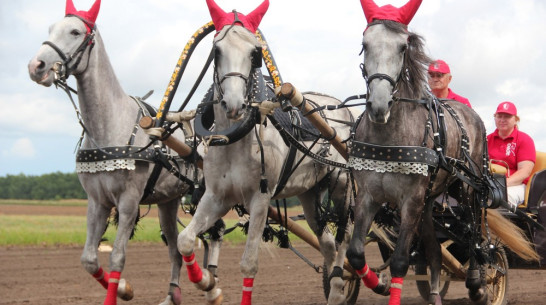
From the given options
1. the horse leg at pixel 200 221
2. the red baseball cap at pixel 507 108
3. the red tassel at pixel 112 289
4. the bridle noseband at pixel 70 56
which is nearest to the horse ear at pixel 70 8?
the bridle noseband at pixel 70 56

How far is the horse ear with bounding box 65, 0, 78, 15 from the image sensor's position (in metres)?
6.74

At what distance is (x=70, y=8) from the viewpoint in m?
6.81

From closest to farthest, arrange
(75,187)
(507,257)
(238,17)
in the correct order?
1. (238,17)
2. (507,257)
3. (75,187)

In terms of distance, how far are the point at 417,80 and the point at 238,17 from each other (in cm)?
147

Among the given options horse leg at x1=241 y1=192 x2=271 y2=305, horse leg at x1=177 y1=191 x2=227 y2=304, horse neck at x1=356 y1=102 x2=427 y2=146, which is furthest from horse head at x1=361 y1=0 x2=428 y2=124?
horse leg at x1=177 y1=191 x2=227 y2=304

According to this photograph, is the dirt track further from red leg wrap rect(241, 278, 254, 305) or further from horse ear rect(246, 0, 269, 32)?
horse ear rect(246, 0, 269, 32)

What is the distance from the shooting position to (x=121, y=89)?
7156mm

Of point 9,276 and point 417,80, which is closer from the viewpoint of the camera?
point 417,80

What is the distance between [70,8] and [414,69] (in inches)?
125

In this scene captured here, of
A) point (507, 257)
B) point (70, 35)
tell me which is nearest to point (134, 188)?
point (70, 35)

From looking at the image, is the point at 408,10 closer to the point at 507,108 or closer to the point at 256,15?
the point at 256,15

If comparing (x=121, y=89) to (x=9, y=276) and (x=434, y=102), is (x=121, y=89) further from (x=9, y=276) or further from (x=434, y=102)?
(x=9, y=276)

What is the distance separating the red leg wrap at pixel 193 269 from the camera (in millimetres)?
6333

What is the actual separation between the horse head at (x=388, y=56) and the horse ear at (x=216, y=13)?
1118 millimetres
